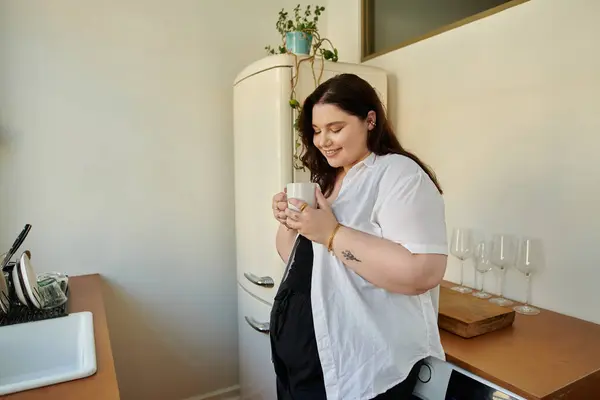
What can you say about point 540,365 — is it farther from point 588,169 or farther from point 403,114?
point 403,114

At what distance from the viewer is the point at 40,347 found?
125 cm

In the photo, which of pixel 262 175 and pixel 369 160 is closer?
pixel 369 160

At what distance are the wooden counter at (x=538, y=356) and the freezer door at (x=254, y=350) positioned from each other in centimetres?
84

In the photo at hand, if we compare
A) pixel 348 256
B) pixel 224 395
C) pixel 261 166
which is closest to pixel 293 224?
pixel 348 256

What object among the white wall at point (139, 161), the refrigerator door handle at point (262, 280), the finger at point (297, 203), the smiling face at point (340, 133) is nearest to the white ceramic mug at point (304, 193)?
the finger at point (297, 203)

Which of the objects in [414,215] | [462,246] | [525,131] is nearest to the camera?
[414,215]

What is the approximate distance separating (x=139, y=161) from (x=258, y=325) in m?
0.93

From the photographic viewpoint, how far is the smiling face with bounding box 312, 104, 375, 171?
971 mm

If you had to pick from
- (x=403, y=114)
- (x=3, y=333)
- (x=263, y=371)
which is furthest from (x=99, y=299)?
(x=403, y=114)

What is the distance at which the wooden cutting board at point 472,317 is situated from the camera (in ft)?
3.80

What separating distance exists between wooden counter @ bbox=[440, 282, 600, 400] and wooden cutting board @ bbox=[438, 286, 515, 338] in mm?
18

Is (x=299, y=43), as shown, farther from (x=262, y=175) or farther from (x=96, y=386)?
(x=96, y=386)

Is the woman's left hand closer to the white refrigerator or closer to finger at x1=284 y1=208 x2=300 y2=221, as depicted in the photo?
finger at x1=284 y1=208 x2=300 y2=221

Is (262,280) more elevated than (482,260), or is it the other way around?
(482,260)
